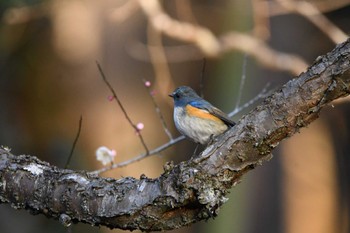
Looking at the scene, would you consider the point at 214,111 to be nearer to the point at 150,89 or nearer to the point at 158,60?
the point at 150,89

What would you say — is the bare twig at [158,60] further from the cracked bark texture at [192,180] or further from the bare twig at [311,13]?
the cracked bark texture at [192,180]

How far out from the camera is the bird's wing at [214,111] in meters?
4.21

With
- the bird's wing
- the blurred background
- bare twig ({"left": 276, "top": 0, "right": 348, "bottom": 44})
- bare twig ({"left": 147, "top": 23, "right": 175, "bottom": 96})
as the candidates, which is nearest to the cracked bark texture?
the bird's wing

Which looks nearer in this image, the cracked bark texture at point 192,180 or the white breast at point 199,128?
the cracked bark texture at point 192,180

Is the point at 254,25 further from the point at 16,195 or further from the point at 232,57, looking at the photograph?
the point at 16,195

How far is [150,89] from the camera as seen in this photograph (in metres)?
7.32

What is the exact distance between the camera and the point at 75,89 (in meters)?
7.61

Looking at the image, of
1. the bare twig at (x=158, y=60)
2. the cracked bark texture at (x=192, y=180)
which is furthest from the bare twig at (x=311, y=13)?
the cracked bark texture at (x=192, y=180)

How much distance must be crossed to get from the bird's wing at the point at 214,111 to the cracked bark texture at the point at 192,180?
124 centimetres

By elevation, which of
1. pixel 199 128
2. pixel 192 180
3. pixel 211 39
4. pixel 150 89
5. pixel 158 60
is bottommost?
pixel 192 180

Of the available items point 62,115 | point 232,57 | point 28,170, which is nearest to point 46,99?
point 62,115

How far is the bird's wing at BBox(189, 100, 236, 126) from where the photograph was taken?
13.8 ft

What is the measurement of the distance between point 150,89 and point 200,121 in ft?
10.3

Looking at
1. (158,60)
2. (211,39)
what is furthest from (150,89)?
(211,39)
